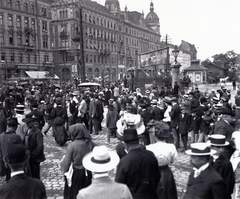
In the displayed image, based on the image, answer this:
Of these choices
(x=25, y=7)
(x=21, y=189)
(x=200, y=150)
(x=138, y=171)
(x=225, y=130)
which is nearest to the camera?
(x=21, y=189)

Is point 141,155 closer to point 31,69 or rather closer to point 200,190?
point 200,190

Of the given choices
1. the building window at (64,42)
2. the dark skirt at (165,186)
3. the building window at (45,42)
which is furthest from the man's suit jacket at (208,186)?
the building window at (64,42)

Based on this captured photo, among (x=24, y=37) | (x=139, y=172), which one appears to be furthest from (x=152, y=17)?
(x=139, y=172)

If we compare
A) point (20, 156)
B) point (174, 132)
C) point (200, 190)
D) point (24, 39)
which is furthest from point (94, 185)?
point (24, 39)

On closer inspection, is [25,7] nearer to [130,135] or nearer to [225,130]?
[225,130]

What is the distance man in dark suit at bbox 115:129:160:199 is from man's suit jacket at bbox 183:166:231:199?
0.58 metres

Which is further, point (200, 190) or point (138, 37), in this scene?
point (138, 37)

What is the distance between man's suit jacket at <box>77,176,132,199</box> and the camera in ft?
9.21

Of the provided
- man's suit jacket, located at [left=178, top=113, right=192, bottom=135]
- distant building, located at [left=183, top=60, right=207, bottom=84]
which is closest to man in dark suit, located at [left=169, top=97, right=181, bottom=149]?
man's suit jacket, located at [left=178, top=113, right=192, bottom=135]

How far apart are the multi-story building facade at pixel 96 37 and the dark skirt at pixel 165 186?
151ft

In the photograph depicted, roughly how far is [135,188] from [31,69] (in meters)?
51.2

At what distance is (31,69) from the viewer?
51844mm

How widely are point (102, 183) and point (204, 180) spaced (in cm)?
123

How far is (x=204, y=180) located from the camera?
10.8 ft
